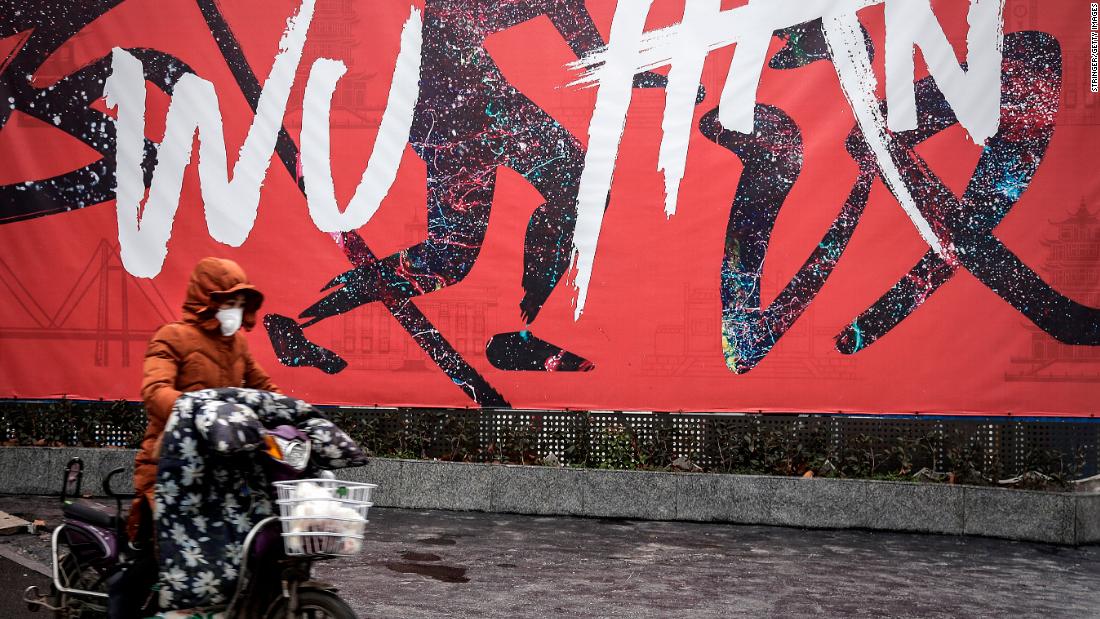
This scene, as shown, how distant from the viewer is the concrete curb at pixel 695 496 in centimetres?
782

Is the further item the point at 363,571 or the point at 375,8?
the point at 375,8

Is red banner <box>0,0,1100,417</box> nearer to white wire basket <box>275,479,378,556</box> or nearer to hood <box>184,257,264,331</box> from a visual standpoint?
hood <box>184,257,264,331</box>

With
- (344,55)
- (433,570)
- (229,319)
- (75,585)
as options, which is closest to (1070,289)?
(433,570)

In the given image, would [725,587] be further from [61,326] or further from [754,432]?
[61,326]

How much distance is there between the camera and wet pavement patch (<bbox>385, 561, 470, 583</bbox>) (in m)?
6.27

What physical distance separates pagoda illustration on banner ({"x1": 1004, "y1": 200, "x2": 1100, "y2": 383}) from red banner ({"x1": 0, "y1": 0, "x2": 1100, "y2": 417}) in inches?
0.9

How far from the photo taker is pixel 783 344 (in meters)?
8.57

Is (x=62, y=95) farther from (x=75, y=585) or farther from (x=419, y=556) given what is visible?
(x=75, y=585)

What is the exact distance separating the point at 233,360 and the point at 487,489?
454 centimetres

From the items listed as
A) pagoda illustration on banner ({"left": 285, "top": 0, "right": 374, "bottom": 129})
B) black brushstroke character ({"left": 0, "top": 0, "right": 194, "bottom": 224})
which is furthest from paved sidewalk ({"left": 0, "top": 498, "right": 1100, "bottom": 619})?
pagoda illustration on banner ({"left": 285, "top": 0, "right": 374, "bottom": 129})

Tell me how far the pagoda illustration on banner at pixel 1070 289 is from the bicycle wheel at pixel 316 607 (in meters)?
6.50

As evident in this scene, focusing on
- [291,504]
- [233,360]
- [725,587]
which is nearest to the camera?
[291,504]

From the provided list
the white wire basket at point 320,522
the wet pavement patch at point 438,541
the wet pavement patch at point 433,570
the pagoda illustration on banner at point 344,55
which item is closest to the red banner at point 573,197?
the pagoda illustration on banner at point 344,55

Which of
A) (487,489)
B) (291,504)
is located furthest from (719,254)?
(291,504)
